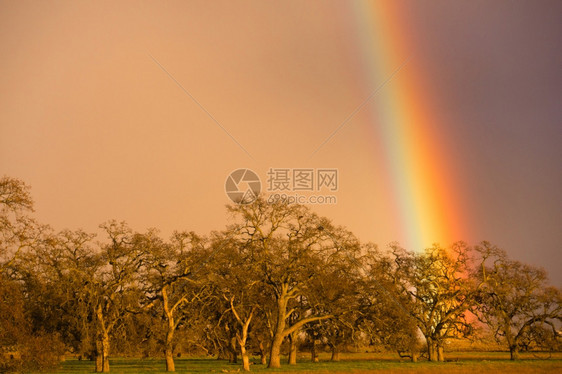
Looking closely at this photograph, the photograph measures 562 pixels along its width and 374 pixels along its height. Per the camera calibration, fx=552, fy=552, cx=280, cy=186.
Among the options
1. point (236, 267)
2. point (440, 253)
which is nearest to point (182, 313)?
point (236, 267)

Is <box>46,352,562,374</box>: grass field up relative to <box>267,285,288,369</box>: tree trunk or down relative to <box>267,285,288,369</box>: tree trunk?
down

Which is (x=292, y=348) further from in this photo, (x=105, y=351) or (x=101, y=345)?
(x=101, y=345)

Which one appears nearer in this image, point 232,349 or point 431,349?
point 232,349

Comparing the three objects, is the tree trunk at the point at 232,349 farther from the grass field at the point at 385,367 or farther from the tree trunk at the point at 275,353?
the tree trunk at the point at 275,353

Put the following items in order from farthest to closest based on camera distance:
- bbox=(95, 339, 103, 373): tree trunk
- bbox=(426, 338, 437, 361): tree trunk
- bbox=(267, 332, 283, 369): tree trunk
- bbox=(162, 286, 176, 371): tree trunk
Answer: bbox=(426, 338, 437, 361): tree trunk → bbox=(267, 332, 283, 369): tree trunk → bbox=(95, 339, 103, 373): tree trunk → bbox=(162, 286, 176, 371): tree trunk

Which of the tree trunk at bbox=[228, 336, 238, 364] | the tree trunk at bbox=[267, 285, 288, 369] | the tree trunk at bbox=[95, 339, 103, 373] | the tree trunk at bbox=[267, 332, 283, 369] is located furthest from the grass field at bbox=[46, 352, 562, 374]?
the tree trunk at bbox=[267, 285, 288, 369]

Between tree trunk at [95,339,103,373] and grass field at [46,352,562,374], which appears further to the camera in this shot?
tree trunk at [95,339,103,373]

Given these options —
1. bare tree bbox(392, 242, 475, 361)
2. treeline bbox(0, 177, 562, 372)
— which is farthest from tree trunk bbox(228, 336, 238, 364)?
bare tree bbox(392, 242, 475, 361)

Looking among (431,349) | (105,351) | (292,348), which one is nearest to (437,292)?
(431,349)

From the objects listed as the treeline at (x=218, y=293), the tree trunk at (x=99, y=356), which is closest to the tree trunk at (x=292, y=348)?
the treeline at (x=218, y=293)

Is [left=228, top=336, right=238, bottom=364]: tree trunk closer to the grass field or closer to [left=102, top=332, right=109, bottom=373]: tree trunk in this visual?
the grass field

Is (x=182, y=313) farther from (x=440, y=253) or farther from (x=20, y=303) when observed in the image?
(x=440, y=253)

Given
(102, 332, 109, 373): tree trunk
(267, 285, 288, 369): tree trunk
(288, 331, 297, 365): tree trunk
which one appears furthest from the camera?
(288, 331, 297, 365): tree trunk

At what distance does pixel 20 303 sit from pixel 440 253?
150 feet
